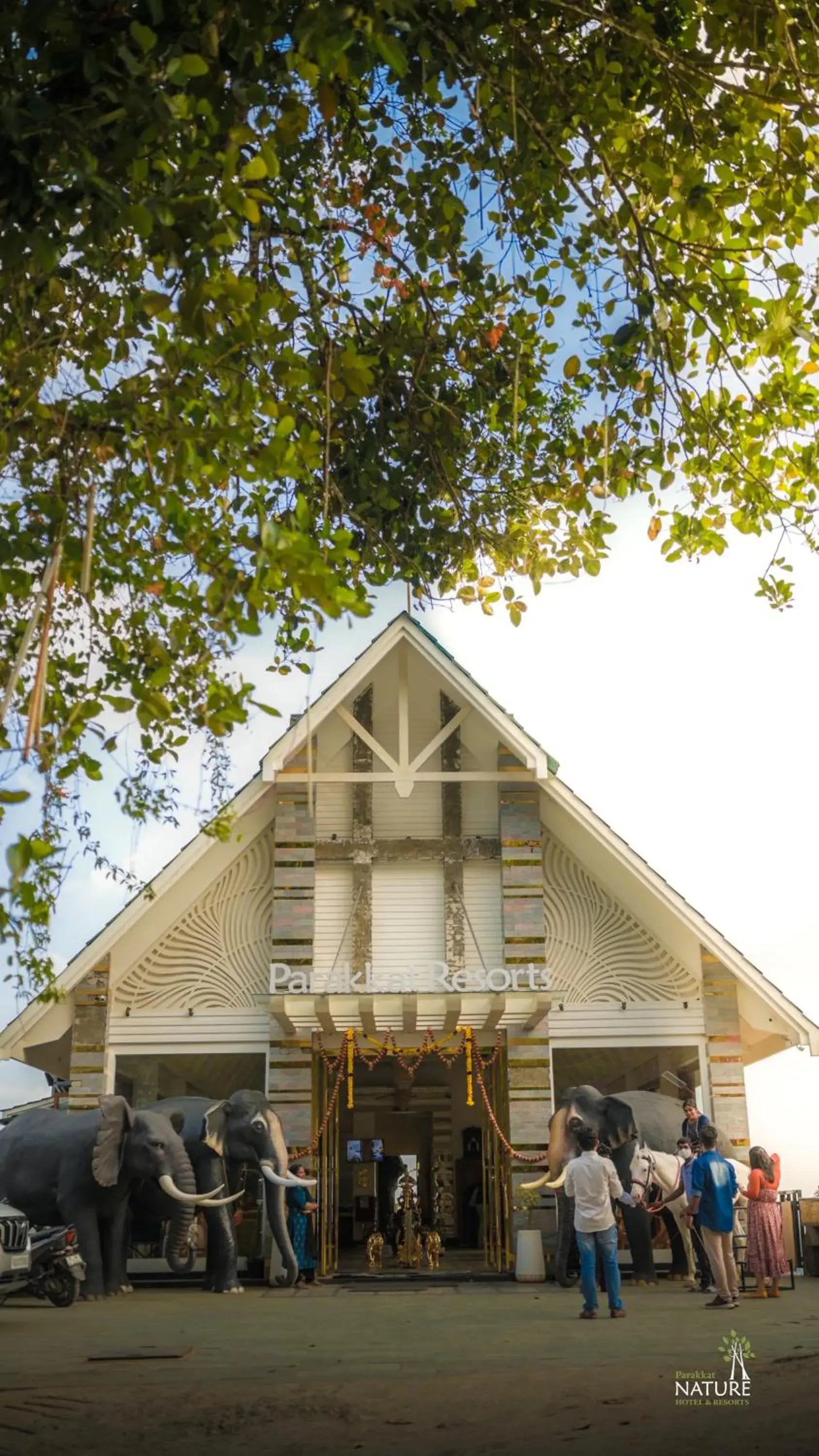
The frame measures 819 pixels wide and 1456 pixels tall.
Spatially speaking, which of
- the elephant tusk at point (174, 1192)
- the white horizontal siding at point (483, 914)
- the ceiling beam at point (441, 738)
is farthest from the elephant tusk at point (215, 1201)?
the ceiling beam at point (441, 738)

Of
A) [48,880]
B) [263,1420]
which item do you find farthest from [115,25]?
[263,1420]

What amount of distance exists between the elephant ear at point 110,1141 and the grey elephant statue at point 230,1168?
32.7 inches

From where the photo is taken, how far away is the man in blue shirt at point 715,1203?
10930 mm

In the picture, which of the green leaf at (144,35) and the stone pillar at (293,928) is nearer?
the green leaf at (144,35)

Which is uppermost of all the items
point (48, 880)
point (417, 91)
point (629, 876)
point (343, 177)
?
point (343, 177)

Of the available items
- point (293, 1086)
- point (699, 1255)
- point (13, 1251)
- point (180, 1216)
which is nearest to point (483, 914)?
point (293, 1086)

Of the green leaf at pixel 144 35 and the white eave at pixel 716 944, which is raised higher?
the green leaf at pixel 144 35

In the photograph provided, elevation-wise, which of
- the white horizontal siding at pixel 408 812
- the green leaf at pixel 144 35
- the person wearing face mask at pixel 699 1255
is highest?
the white horizontal siding at pixel 408 812

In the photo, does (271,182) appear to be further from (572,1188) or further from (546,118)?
(572,1188)

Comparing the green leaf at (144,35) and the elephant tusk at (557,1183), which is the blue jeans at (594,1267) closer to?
the elephant tusk at (557,1183)

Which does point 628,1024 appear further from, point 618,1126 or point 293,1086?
point 293,1086

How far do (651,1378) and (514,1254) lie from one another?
929 cm

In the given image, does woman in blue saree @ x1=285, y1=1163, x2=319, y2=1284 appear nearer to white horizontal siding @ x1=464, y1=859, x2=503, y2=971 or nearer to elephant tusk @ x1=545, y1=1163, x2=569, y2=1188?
elephant tusk @ x1=545, y1=1163, x2=569, y2=1188

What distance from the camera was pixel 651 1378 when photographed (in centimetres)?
725
